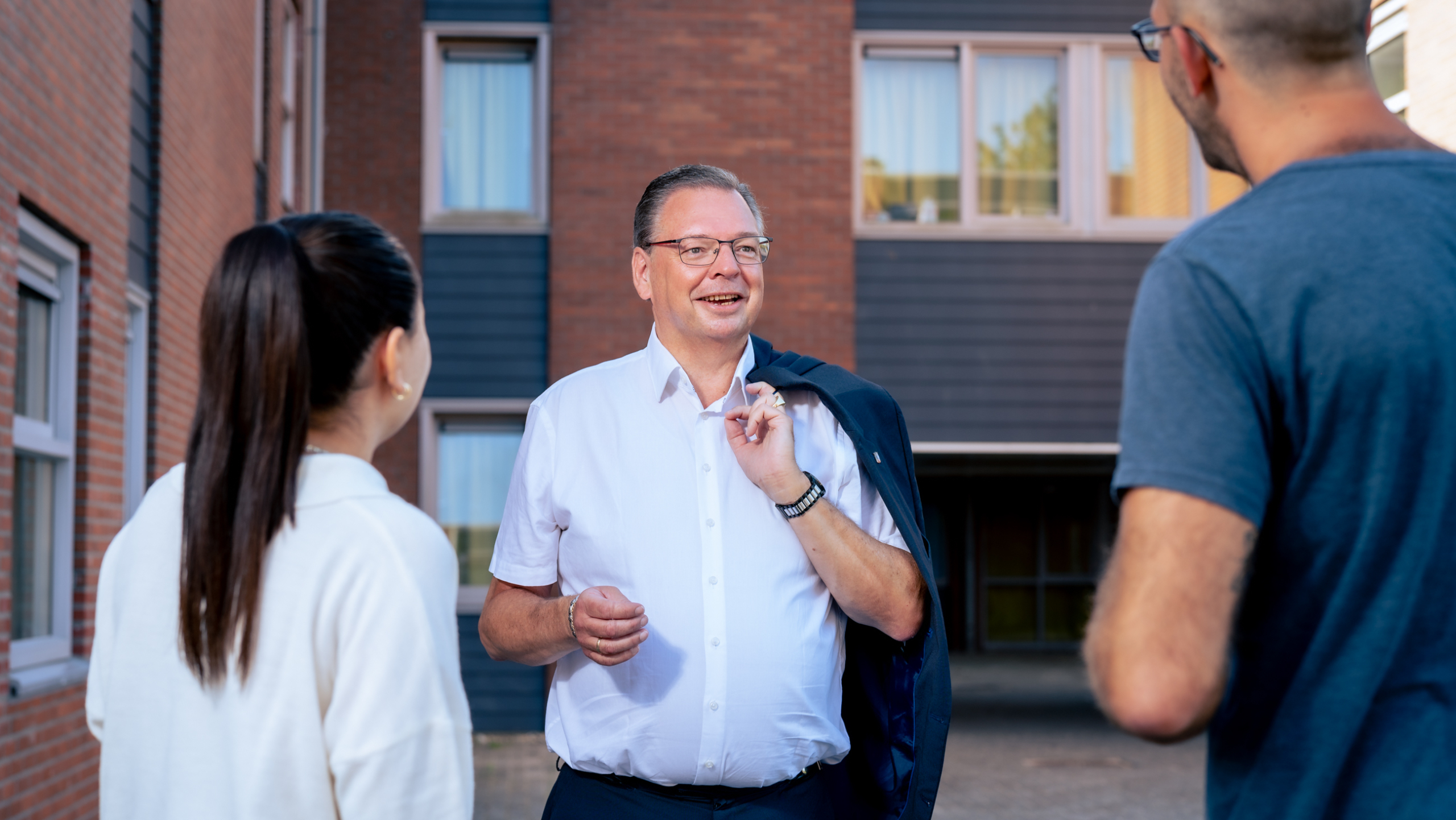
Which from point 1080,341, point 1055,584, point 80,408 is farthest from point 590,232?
point 1055,584

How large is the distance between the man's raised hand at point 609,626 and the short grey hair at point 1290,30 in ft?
4.67

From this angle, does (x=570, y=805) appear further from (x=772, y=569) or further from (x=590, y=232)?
(x=590, y=232)

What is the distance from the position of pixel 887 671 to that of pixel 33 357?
524 cm

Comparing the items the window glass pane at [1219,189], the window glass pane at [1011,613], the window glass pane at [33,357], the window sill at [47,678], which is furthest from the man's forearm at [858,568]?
the window glass pane at [1011,613]

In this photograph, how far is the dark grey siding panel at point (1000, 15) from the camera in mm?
12102

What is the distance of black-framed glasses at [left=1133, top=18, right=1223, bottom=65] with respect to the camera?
1535 mm

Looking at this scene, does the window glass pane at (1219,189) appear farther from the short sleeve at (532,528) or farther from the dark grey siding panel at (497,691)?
the short sleeve at (532,528)

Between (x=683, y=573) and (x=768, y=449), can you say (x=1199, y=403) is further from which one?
(x=683, y=573)

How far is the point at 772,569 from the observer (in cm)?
275

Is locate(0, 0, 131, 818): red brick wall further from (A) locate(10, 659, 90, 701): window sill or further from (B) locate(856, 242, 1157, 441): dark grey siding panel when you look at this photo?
(B) locate(856, 242, 1157, 441): dark grey siding panel

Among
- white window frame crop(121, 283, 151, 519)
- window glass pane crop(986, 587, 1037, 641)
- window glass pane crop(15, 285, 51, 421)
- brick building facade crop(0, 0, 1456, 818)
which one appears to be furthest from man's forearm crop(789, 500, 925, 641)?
window glass pane crop(986, 587, 1037, 641)

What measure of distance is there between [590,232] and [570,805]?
9.60 meters

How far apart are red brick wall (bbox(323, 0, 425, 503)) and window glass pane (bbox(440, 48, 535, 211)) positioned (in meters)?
0.32

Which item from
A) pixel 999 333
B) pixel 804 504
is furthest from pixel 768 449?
pixel 999 333
